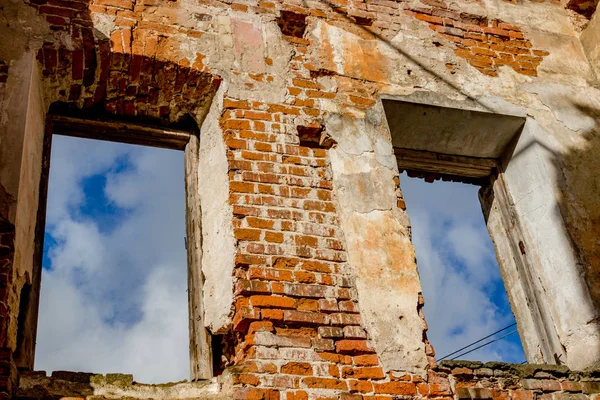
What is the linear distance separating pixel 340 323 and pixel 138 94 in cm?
204

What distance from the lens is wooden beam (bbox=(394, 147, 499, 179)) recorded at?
5410 mm

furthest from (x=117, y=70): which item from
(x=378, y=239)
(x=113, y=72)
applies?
(x=378, y=239)

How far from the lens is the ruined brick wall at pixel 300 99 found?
3703 millimetres

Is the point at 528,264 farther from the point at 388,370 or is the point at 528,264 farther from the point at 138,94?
the point at 138,94

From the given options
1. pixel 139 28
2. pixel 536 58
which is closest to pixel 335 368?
pixel 139 28

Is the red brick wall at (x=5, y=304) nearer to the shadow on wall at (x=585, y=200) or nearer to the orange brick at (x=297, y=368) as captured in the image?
the orange brick at (x=297, y=368)

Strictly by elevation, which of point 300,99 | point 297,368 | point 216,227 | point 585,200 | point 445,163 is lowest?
point 297,368

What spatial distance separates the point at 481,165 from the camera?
5.52 m

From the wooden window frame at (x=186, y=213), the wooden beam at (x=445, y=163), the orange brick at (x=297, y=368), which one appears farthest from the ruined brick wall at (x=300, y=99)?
the wooden beam at (x=445, y=163)

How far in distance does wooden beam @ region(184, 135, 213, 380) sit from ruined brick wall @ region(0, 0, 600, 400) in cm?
17

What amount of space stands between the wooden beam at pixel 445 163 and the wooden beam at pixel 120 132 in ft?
5.67

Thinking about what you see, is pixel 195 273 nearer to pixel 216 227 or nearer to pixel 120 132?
pixel 216 227

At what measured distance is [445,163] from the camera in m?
5.46

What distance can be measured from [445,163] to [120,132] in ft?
8.22
